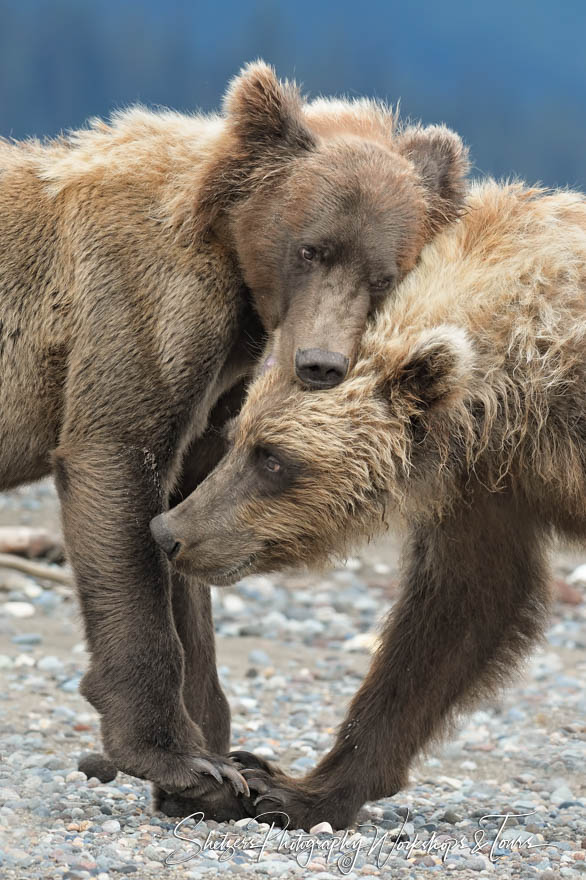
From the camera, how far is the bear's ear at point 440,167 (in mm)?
5832

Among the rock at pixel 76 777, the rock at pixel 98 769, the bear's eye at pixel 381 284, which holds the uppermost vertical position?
the bear's eye at pixel 381 284

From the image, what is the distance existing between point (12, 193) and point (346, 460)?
2.14 metres

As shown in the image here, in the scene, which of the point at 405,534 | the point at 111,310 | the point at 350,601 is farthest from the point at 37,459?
the point at 350,601

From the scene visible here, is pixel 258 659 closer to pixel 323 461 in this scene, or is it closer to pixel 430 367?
pixel 323 461

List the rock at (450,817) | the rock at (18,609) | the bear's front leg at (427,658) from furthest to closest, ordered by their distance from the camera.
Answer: the rock at (18,609) < the rock at (450,817) < the bear's front leg at (427,658)

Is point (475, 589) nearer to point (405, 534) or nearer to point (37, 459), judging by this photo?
point (405, 534)

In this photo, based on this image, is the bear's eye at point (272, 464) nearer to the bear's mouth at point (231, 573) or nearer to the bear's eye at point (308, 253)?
the bear's mouth at point (231, 573)

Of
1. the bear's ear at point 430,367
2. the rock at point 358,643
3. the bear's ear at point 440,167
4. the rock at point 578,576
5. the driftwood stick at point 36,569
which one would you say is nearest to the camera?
the bear's ear at point 430,367

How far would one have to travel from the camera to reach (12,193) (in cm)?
628

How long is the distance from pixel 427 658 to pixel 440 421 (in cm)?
132

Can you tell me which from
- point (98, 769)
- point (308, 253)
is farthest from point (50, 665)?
point (308, 253)

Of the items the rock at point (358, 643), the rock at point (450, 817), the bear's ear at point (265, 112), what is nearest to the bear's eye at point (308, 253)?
the bear's ear at point (265, 112)

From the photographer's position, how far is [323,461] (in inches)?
214

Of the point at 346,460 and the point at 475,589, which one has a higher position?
the point at 346,460
